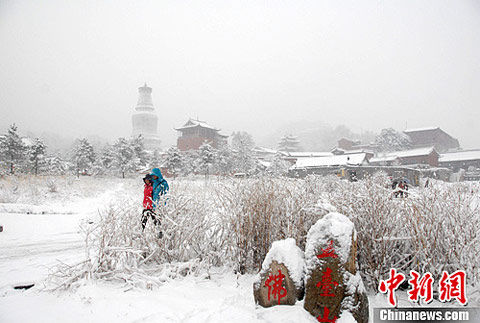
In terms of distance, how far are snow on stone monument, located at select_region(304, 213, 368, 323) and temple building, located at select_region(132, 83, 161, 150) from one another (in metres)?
80.2

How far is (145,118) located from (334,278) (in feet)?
280

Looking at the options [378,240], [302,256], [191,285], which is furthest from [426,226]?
[191,285]

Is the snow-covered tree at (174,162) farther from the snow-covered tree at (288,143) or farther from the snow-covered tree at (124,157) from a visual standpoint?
the snow-covered tree at (288,143)

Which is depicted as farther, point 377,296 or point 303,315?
point 377,296

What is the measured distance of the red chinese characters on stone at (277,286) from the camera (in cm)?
320

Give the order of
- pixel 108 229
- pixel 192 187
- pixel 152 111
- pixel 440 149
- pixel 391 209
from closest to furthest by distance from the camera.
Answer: pixel 391 209 < pixel 108 229 < pixel 192 187 < pixel 440 149 < pixel 152 111

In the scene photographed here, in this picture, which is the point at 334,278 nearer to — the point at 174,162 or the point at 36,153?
the point at 174,162

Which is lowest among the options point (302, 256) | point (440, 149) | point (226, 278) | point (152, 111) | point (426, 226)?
point (226, 278)

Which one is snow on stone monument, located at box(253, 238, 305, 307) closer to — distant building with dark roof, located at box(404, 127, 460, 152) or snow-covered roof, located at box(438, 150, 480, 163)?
snow-covered roof, located at box(438, 150, 480, 163)

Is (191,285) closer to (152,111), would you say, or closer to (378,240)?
(378,240)

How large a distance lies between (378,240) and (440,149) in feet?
194

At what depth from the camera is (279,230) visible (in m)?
4.24

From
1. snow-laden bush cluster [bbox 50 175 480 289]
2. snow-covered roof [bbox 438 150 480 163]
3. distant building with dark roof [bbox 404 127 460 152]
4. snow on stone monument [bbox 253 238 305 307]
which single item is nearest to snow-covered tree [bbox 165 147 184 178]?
snow-laden bush cluster [bbox 50 175 480 289]

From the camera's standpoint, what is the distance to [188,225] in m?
4.48
